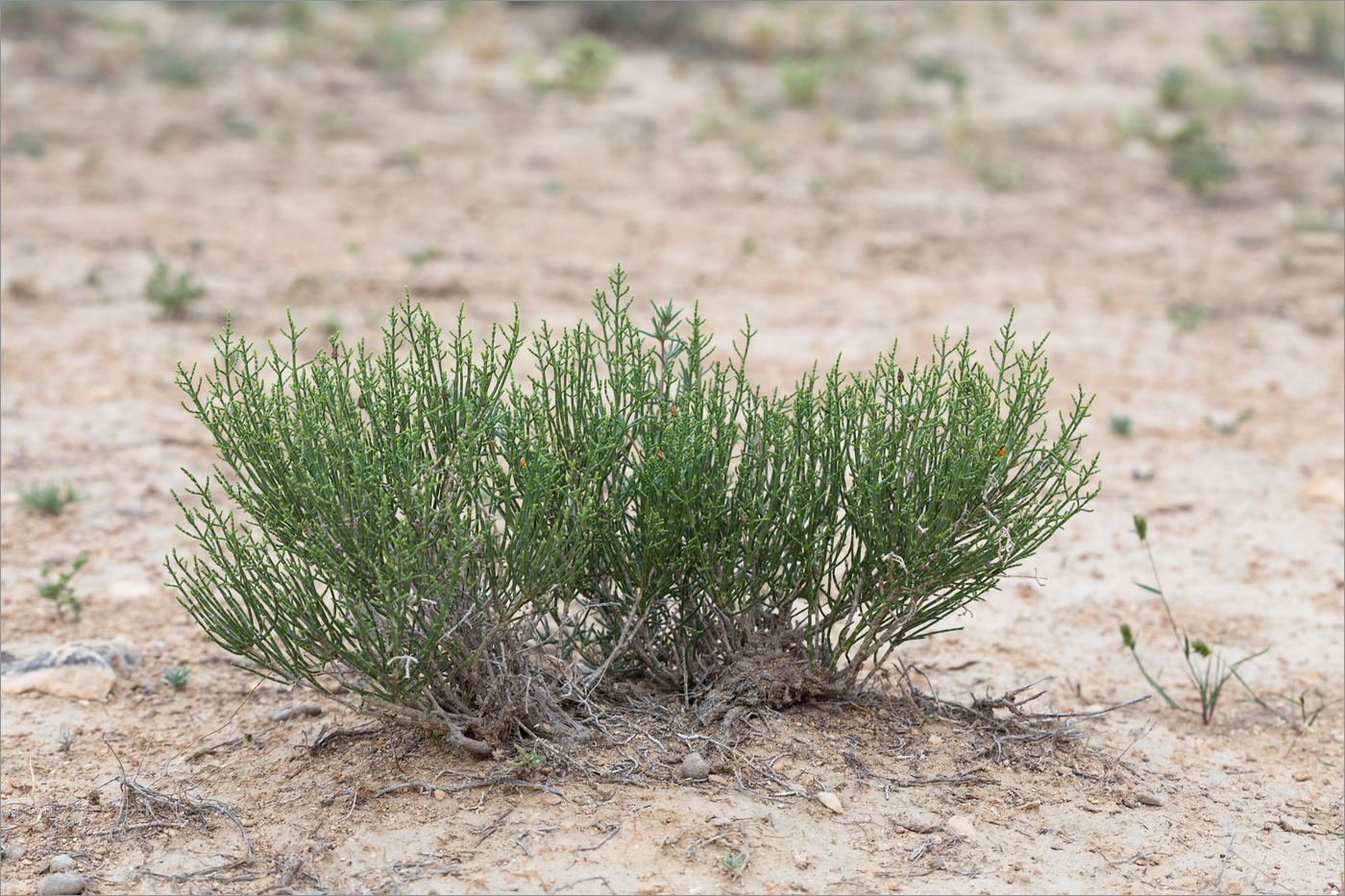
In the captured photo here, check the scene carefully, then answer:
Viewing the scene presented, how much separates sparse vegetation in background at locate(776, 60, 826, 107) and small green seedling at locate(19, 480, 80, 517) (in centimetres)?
848

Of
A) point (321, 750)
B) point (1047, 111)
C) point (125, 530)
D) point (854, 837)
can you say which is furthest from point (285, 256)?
point (1047, 111)

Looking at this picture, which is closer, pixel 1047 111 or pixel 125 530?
pixel 125 530

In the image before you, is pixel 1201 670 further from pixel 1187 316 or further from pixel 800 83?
pixel 800 83

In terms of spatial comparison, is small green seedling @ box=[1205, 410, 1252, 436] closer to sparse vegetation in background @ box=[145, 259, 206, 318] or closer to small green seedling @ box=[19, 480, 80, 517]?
small green seedling @ box=[19, 480, 80, 517]

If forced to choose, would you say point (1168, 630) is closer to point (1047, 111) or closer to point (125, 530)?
point (125, 530)

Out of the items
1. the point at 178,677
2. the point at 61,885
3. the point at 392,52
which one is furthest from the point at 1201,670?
the point at 392,52

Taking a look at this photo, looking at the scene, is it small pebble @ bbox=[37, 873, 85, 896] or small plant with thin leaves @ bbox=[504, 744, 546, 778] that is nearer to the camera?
small pebble @ bbox=[37, 873, 85, 896]

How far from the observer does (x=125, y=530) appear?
528 cm

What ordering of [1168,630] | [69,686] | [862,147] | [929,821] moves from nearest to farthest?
[929,821] → [69,686] → [1168,630] → [862,147]

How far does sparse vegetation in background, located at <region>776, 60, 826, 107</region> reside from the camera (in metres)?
12.3

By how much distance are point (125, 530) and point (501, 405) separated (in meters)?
2.57

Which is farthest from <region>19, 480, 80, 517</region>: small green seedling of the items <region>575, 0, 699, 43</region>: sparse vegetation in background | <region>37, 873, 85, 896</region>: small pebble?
<region>575, 0, 699, 43</region>: sparse vegetation in background

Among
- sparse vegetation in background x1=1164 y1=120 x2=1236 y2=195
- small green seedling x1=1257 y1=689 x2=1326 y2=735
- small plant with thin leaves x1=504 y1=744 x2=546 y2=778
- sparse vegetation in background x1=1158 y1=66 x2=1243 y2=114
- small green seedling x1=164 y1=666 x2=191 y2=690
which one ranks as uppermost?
sparse vegetation in background x1=1158 y1=66 x2=1243 y2=114

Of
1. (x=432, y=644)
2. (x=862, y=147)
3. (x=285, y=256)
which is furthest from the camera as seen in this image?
(x=862, y=147)
